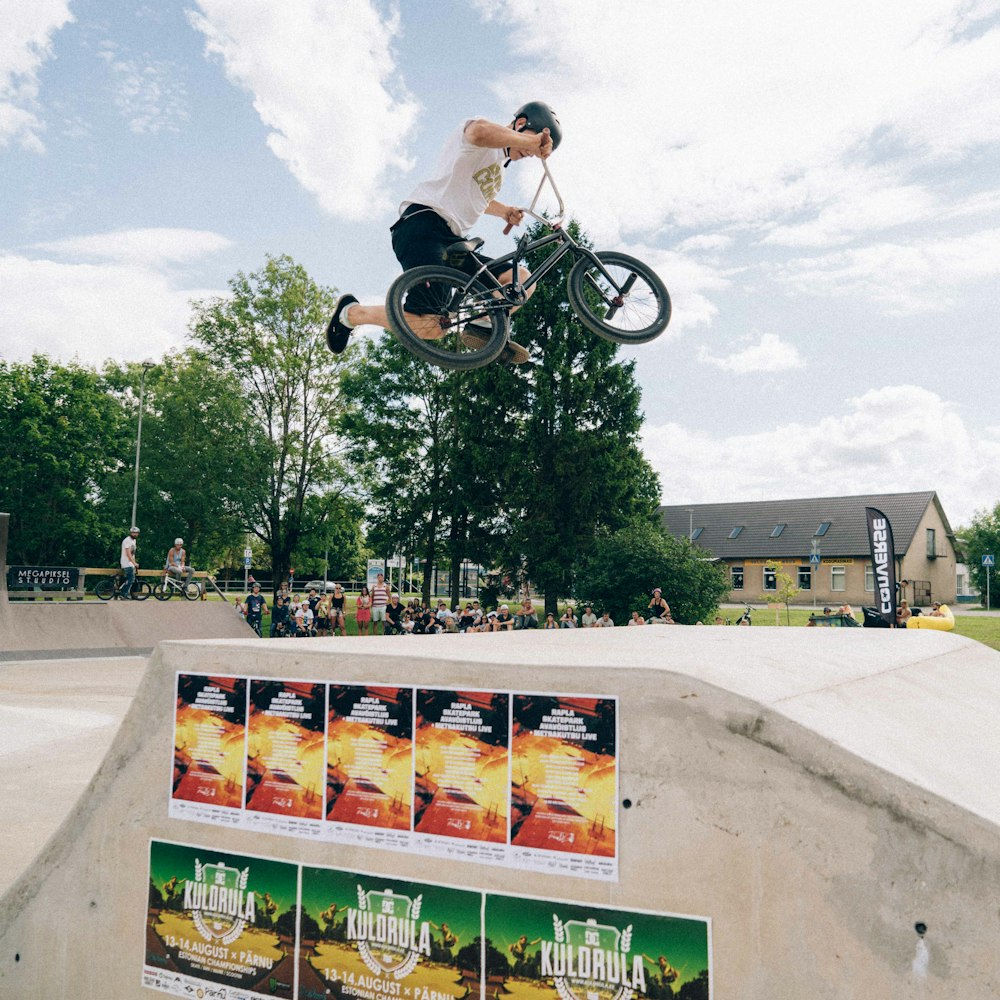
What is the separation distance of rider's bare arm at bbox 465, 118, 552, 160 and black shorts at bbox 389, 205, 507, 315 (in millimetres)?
577

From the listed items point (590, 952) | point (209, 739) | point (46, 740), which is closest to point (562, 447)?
point (46, 740)

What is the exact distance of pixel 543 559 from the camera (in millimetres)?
28578

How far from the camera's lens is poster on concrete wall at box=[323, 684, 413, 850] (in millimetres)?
3057

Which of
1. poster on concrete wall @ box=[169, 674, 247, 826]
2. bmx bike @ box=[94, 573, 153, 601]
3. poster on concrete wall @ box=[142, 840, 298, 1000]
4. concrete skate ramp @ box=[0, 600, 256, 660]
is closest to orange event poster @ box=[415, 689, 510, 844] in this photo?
poster on concrete wall @ box=[142, 840, 298, 1000]

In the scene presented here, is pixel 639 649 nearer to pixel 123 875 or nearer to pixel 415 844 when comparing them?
pixel 415 844

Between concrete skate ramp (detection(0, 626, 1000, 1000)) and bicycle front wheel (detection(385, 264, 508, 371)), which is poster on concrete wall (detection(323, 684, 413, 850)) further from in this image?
bicycle front wheel (detection(385, 264, 508, 371))

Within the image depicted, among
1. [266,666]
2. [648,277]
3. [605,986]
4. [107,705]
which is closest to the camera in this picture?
[605,986]

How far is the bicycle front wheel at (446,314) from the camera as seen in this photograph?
18.0ft

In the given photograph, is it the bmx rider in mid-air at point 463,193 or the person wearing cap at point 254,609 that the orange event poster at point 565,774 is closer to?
the bmx rider in mid-air at point 463,193

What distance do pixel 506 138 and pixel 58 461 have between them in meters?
37.6

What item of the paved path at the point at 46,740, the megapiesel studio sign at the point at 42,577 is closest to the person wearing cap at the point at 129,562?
the megapiesel studio sign at the point at 42,577

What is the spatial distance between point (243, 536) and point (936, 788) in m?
35.8

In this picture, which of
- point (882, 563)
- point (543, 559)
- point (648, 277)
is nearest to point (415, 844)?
point (648, 277)

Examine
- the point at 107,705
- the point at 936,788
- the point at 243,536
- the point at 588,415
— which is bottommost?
the point at 107,705
